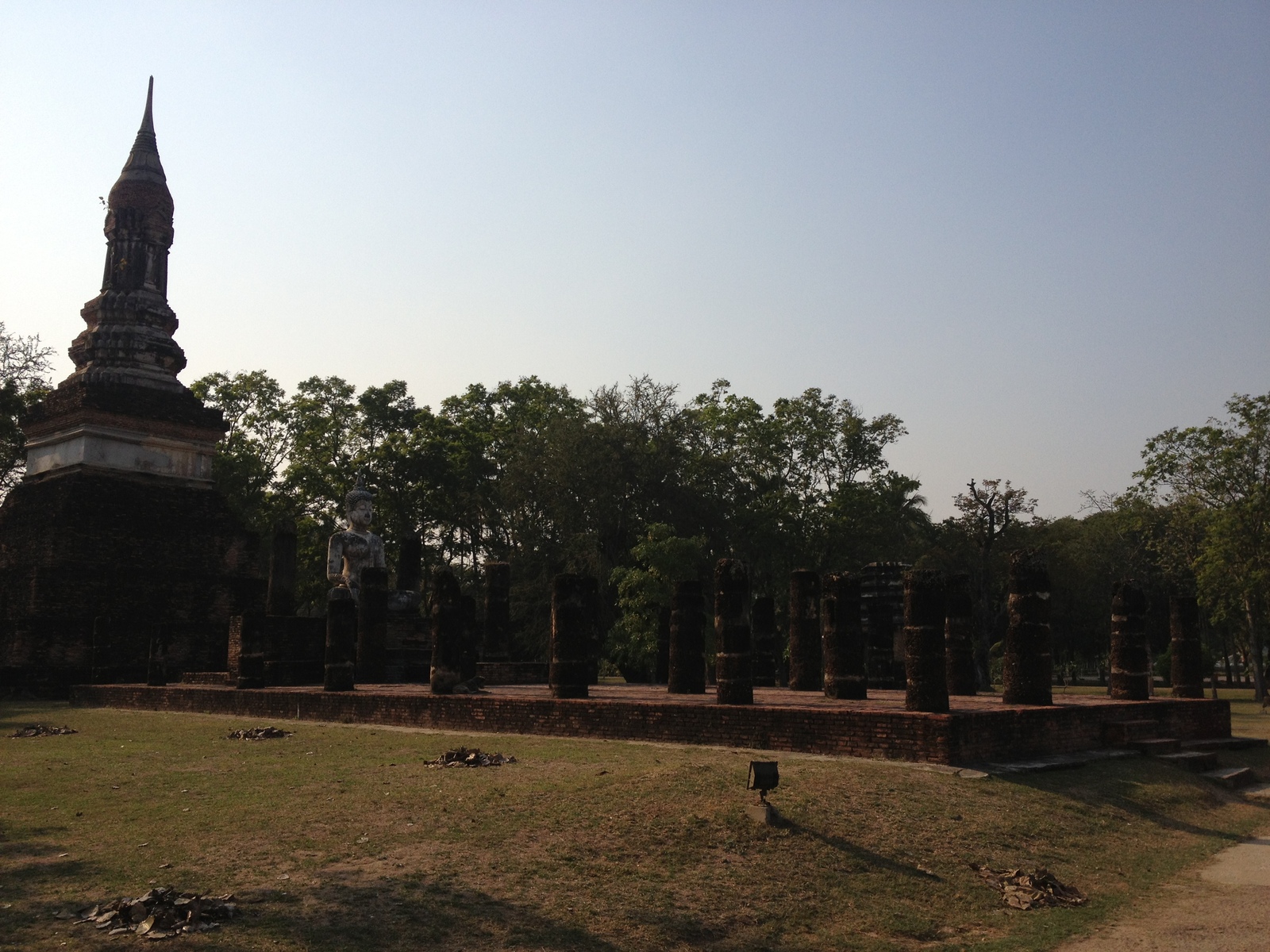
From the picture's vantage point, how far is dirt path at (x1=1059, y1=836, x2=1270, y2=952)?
7.08 meters

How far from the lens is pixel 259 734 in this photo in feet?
50.7

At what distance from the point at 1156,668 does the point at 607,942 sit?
42355mm

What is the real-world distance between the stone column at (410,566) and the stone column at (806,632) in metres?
11.2

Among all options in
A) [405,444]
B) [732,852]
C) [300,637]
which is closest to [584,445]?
[405,444]

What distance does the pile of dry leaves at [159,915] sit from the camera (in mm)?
6527

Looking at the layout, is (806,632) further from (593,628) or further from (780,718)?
(593,628)

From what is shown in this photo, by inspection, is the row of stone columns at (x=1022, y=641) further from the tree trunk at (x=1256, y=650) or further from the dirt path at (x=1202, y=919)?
the tree trunk at (x=1256, y=650)

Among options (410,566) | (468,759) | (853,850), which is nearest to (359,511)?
(410,566)

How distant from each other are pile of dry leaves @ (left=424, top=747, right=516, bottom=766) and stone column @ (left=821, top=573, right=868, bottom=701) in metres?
5.92

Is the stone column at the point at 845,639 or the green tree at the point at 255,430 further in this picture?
the green tree at the point at 255,430

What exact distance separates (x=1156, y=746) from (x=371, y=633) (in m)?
14.2

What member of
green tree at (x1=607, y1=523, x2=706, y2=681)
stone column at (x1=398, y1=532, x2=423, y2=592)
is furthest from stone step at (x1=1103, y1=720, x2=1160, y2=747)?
stone column at (x1=398, y1=532, x2=423, y2=592)

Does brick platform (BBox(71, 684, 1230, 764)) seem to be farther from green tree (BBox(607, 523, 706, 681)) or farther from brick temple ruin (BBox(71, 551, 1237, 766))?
green tree (BBox(607, 523, 706, 681))

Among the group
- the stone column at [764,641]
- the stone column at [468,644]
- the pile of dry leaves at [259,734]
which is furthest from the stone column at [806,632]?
the pile of dry leaves at [259,734]
